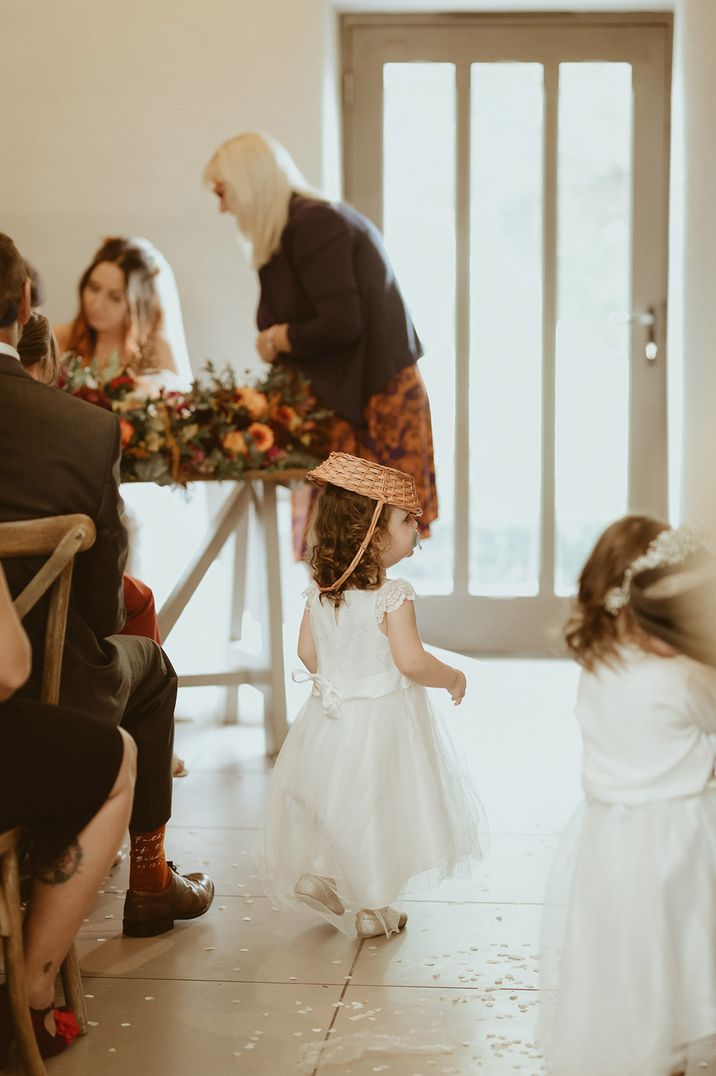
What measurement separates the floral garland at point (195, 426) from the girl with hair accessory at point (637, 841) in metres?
1.85

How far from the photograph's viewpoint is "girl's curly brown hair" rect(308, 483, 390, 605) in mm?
2355

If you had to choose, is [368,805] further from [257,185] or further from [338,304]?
[257,185]

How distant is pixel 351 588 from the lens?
238 centimetres

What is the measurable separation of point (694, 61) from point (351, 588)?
129 inches

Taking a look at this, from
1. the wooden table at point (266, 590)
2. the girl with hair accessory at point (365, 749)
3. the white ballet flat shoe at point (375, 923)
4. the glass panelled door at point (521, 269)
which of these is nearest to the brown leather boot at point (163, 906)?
the girl with hair accessory at point (365, 749)

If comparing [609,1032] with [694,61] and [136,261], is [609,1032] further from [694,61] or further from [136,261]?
[694,61]

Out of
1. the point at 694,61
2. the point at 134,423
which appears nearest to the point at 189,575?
the point at 134,423

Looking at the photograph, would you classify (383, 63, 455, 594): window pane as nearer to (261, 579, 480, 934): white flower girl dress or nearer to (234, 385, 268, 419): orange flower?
(234, 385, 268, 419): orange flower

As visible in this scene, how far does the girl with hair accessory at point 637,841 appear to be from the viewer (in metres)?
1.63

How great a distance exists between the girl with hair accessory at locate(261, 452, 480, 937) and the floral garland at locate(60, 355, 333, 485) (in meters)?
1.08

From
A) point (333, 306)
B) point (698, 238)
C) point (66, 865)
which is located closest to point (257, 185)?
point (333, 306)

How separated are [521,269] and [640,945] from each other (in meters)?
3.92

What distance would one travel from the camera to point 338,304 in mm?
3973

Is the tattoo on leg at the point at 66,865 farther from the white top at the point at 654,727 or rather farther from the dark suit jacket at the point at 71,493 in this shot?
the white top at the point at 654,727
